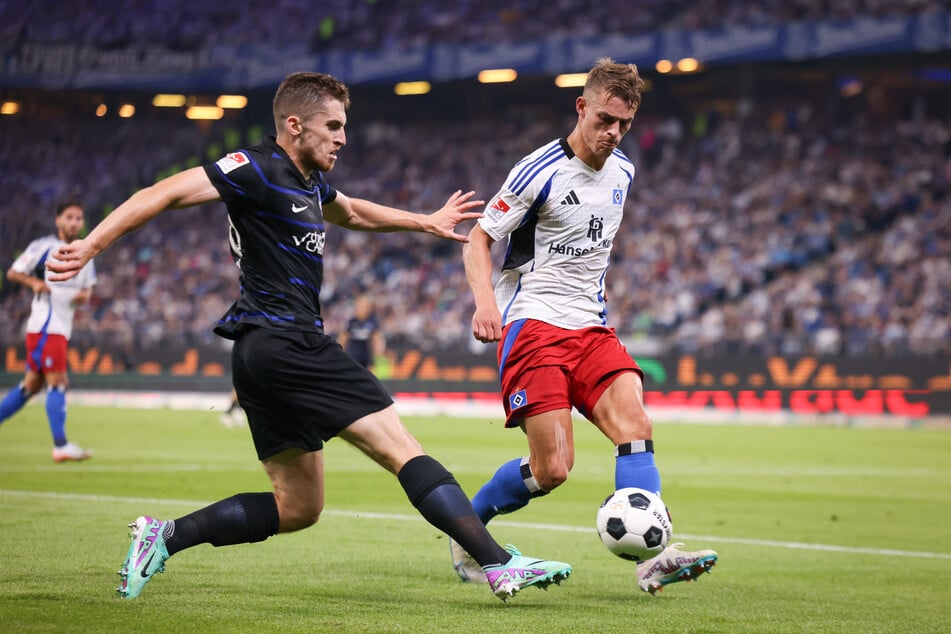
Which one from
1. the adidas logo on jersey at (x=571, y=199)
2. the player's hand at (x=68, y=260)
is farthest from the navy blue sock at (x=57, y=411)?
the player's hand at (x=68, y=260)

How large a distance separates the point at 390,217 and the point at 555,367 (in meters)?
1.10

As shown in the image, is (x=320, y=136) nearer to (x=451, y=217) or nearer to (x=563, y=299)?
(x=451, y=217)

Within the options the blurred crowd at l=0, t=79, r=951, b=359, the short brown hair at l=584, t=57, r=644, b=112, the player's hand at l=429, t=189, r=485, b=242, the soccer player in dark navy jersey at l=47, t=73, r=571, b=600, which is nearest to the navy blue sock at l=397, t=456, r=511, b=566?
the soccer player in dark navy jersey at l=47, t=73, r=571, b=600

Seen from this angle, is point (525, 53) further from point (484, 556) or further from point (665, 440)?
point (484, 556)

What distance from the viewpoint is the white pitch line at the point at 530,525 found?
862 cm

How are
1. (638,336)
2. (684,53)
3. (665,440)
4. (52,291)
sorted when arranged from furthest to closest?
(684,53)
(638,336)
(665,440)
(52,291)

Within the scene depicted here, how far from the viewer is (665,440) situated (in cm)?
1919

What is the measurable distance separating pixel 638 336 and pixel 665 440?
825 centimetres

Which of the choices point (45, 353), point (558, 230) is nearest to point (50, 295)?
point (45, 353)

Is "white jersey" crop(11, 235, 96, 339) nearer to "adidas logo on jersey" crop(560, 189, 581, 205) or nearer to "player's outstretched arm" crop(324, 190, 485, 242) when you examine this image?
"player's outstretched arm" crop(324, 190, 485, 242)

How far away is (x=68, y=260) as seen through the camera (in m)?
4.96

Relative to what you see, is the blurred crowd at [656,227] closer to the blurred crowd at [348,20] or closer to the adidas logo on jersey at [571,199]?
the blurred crowd at [348,20]

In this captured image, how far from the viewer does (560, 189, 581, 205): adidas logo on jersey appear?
6.75m

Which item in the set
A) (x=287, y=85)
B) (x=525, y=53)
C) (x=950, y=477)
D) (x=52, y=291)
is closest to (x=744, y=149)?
(x=525, y=53)
